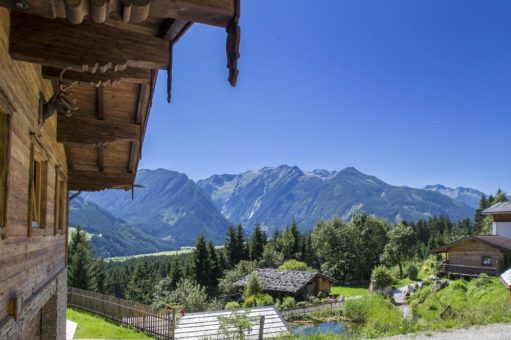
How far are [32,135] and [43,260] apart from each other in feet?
8.68

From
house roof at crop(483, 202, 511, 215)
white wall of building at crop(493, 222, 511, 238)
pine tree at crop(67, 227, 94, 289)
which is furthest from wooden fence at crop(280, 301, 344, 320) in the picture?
pine tree at crop(67, 227, 94, 289)

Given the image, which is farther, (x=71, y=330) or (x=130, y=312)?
(x=130, y=312)

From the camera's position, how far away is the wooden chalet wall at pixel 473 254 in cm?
3219

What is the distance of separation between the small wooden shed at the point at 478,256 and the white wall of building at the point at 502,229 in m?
2.37

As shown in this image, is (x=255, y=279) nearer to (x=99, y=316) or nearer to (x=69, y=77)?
(x=99, y=316)

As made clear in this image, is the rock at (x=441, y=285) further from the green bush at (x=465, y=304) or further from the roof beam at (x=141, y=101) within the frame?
the roof beam at (x=141, y=101)

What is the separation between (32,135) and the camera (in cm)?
521

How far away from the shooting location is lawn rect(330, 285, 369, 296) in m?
48.7

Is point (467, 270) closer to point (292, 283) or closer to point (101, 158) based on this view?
point (292, 283)

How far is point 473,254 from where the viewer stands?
33938 millimetres

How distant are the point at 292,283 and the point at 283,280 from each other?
1209 millimetres

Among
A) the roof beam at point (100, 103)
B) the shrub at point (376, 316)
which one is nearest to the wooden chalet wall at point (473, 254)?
the shrub at point (376, 316)

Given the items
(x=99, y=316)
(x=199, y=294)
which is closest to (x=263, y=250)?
(x=199, y=294)

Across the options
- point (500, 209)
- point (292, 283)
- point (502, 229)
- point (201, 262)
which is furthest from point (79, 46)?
point (201, 262)
